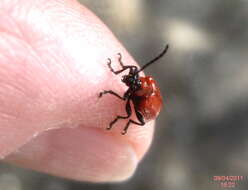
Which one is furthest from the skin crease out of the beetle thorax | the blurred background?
the blurred background

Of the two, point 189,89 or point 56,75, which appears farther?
point 189,89

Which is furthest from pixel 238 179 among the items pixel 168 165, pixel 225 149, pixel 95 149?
pixel 95 149
